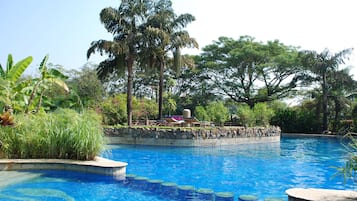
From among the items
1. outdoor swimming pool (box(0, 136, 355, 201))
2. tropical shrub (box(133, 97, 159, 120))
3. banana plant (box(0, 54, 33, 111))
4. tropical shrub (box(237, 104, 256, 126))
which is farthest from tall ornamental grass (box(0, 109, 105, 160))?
tropical shrub (box(237, 104, 256, 126))

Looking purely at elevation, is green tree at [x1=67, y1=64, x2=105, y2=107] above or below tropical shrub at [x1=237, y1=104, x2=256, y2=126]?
above

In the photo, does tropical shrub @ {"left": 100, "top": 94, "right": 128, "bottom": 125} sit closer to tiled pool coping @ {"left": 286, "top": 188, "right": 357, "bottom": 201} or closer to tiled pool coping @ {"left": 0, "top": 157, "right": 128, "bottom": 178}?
tiled pool coping @ {"left": 0, "top": 157, "right": 128, "bottom": 178}

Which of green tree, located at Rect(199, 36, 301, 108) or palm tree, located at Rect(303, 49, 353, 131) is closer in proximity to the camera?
palm tree, located at Rect(303, 49, 353, 131)

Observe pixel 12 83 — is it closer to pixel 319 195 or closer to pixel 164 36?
pixel 319 195

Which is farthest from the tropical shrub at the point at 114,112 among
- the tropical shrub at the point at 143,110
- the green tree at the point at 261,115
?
the green tree at the point at 261,115

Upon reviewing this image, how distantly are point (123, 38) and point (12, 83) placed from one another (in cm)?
1135

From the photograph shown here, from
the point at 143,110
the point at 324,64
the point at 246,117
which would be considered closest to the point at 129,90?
the point at 143,110

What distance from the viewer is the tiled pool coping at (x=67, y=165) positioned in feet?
27.6

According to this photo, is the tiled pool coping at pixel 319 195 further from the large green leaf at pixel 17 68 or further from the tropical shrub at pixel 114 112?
the tropical shrub at pixel 114 112

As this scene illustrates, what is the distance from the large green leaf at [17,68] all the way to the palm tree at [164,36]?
1091cm

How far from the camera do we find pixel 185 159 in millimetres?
13477

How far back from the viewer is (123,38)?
22.4 metres

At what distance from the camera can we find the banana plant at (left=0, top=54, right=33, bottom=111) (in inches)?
432

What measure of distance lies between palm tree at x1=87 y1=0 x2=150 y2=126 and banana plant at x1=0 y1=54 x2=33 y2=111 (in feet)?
30.1
